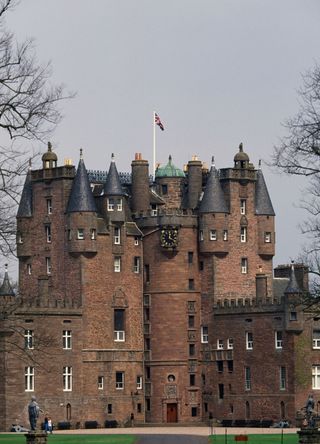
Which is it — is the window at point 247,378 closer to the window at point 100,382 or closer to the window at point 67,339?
the window at point 100,382

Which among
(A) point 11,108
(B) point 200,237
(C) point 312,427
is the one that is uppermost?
(B) point 200,237

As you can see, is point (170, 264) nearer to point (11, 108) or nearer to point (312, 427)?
point (312, 427)

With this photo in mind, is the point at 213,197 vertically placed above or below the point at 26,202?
above

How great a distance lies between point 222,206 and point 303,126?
81.6m

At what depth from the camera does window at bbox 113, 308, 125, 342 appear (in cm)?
14800

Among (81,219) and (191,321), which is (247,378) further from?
(81,219)

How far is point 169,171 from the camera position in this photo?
154 m

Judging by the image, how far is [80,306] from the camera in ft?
475

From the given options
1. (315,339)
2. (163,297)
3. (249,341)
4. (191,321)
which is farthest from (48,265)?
(315,339)

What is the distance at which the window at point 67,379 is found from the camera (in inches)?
5615

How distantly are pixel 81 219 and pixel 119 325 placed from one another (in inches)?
380

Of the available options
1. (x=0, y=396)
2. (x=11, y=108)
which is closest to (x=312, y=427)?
(x=11, y=108)

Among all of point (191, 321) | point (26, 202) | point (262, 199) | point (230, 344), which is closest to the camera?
point (230, 344)

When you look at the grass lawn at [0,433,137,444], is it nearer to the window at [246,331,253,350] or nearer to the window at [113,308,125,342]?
the window at [113,308,125,342]
